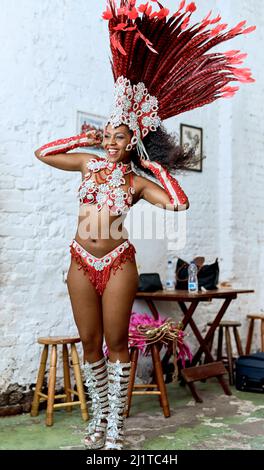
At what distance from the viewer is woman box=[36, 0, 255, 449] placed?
2.85 metres

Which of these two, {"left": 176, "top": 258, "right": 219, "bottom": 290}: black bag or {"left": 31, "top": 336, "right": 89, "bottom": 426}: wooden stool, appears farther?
{"left": 176, "top": 258, "right": 219, "bottom": 290}: black bag

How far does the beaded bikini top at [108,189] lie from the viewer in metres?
2.87

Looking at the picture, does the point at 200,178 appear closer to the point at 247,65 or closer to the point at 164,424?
the point at 247,65

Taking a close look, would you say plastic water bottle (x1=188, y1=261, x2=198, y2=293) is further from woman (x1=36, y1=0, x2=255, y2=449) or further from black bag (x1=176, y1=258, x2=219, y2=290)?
woman (x1=36, y1=0, x2=255, y2=449)

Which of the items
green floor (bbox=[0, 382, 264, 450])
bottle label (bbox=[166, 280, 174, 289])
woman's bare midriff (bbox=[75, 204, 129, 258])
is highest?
woman's bare midriff (bbox=[75, 204, 129, 258])

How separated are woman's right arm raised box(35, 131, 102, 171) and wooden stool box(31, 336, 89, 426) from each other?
1227mm

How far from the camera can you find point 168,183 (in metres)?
2.85

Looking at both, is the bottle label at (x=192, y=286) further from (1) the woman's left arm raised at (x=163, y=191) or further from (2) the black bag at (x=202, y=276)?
(1) the woman's left arm raised at (x=163, y=191)

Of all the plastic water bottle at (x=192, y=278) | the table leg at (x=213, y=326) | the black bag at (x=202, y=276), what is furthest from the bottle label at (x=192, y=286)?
the table leg at (x=213, y=326)

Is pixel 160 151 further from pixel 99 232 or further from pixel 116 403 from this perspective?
pixel 116 403

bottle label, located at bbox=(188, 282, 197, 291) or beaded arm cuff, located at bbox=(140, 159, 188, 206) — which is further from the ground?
beaded arm cuff, located at bbox=(140, 159, 188, 206)

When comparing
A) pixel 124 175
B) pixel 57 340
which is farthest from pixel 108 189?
pixel 57 340

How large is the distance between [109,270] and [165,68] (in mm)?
1124

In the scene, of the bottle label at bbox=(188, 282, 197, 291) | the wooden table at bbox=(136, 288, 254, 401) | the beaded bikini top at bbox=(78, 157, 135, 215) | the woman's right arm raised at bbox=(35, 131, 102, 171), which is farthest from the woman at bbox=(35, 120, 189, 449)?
the bottle label at bbox=(188, 282, 197, 291)
